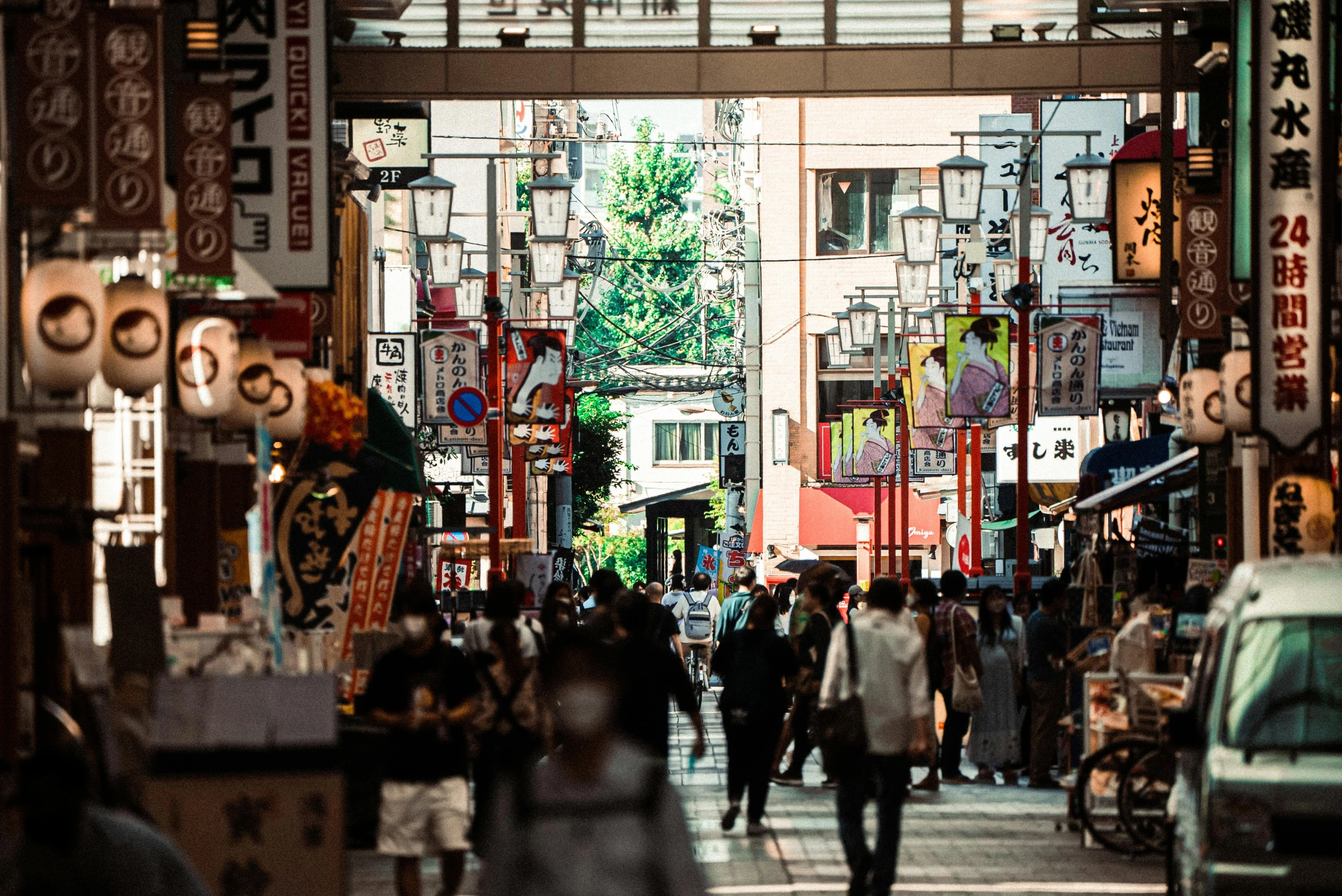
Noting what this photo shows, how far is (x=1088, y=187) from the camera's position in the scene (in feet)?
86.5

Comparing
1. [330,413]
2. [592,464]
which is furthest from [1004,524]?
[330,413]

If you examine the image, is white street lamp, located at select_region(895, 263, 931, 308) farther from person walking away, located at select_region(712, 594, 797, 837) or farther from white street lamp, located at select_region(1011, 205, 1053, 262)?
person walking away, located at select_region(712, 594, 797, 837)

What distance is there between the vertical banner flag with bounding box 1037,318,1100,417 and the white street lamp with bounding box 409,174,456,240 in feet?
29.5

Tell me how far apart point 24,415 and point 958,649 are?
1053 cm

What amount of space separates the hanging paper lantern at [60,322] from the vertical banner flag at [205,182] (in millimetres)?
2226

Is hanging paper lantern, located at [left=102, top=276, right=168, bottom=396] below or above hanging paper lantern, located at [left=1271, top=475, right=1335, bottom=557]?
above

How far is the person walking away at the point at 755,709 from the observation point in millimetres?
15336

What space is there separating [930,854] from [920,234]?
21156 millimetres

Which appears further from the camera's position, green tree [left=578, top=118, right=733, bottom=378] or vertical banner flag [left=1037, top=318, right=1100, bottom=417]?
green tree [left=578, top=118, right=733, bottom=378]

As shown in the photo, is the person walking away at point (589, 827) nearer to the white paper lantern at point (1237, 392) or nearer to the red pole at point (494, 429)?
the white paper lantern at point (1237, 392)

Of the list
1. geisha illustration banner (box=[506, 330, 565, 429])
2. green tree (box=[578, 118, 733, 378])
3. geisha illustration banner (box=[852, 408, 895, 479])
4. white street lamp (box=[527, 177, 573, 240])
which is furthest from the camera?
green tree (box=[578, 118, 733, 378])

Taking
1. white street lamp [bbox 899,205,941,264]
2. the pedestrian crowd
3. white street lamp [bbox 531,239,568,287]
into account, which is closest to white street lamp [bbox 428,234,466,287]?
white street lamp [bbox 531,239,568,287]

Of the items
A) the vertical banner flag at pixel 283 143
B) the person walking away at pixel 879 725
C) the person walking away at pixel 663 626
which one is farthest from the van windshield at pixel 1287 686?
the person walking away at pixel 663 626

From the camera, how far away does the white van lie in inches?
336
